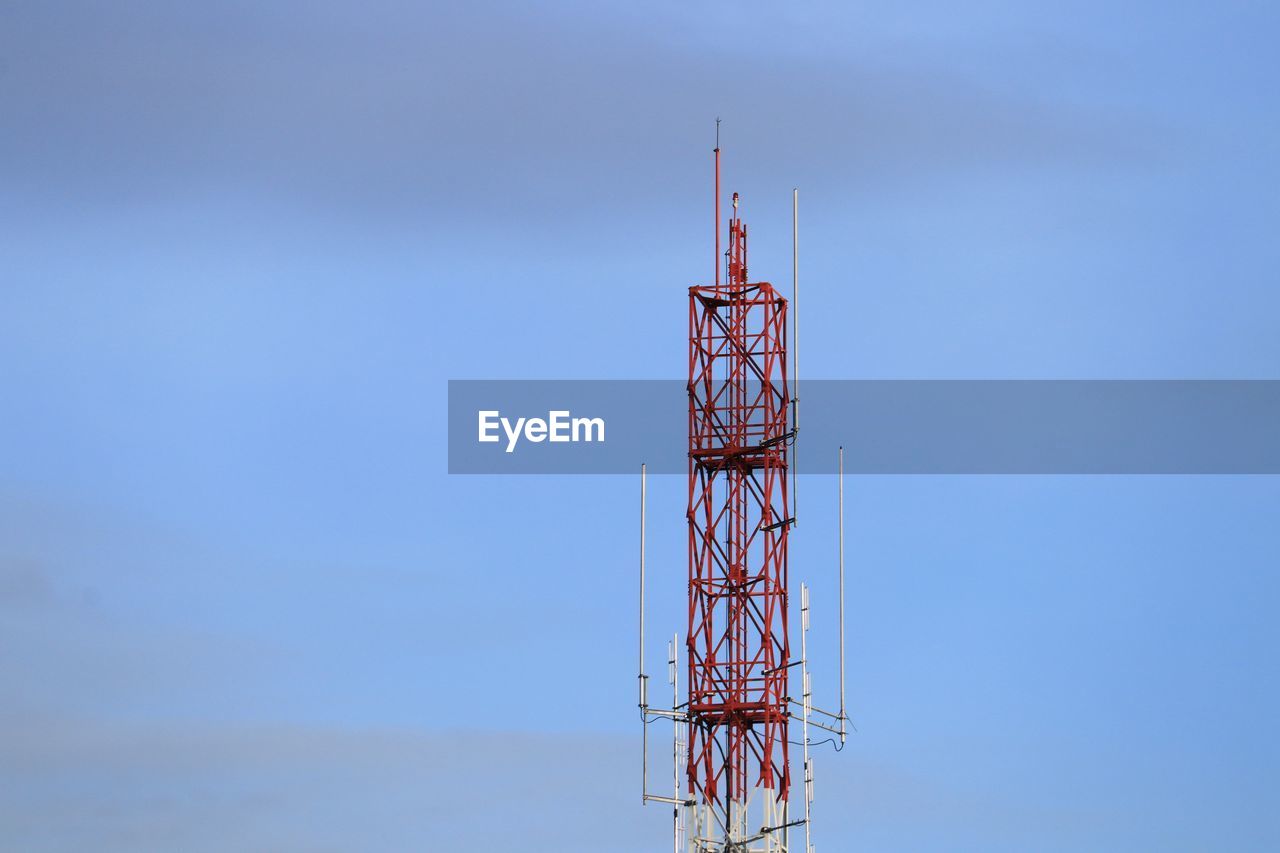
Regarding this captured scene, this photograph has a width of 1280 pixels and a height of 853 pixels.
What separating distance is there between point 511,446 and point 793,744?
52.9 ft

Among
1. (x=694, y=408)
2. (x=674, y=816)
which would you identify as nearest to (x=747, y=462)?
(x=694, y=408)

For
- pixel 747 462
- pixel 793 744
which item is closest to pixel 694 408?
pixel 747 462

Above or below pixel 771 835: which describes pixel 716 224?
above

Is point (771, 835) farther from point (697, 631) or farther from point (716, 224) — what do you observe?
point (716, 224)

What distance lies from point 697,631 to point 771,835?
807cm

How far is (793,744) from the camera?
15950cm

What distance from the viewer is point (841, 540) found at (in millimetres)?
160875

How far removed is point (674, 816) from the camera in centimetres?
15900

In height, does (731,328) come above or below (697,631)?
above

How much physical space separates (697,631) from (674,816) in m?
6.87

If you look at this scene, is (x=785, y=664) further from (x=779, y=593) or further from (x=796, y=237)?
(x=796, y=237)

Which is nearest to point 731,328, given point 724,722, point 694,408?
point 694,408

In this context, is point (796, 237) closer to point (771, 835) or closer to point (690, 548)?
point (690, 548)

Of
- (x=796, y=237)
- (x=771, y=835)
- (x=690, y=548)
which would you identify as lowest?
(x=771, y=835)
